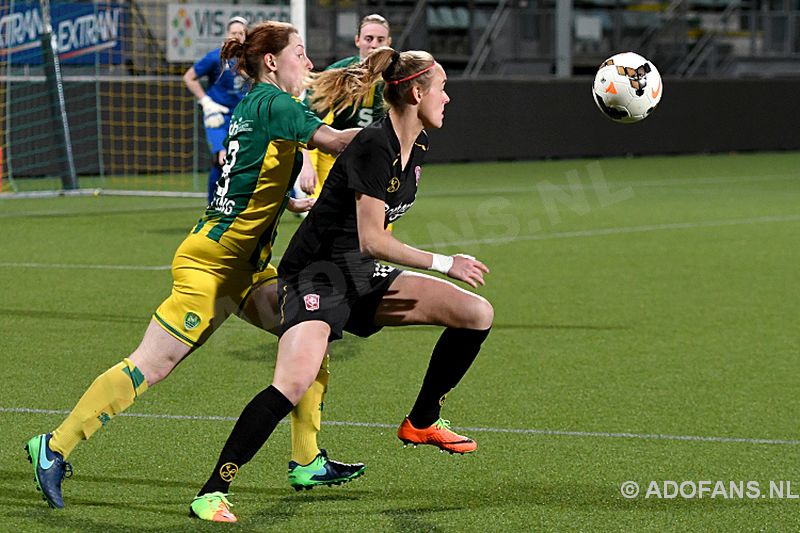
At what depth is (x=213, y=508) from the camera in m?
4.85

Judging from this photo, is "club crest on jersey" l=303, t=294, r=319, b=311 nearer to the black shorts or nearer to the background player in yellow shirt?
the black shorts

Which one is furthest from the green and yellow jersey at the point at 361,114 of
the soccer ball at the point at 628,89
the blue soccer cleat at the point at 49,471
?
the blue soccer cleat at the point at 49,471

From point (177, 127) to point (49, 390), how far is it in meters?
15.1

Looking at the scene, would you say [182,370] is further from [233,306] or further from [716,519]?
[716,519]

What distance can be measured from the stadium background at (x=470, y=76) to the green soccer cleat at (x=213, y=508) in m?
14.8

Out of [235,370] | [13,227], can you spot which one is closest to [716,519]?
[235,370]

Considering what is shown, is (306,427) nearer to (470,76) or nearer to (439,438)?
(439,438)

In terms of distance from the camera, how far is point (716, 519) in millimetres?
5043

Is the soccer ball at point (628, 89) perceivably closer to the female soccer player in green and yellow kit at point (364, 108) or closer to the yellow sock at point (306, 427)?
the female soccer player in green and yellow kit at point (364, 108)

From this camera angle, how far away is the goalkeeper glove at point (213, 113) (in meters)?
13.5

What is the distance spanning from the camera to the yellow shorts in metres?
5.17

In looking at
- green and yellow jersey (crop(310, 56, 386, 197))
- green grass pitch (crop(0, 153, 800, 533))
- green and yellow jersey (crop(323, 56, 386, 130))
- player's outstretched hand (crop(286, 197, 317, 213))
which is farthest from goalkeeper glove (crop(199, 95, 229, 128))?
player's outstretched hand (crop(286, 197, 317, 213))

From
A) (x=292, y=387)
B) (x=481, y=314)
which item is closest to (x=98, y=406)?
(x=292, y=387)

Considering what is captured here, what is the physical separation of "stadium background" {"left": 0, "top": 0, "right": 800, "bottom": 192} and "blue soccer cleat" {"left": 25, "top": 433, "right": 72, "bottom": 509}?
566 inches
